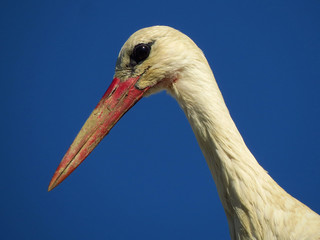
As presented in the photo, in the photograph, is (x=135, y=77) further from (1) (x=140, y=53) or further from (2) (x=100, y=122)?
(2) (x=100, y=122)

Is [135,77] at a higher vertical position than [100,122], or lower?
higher

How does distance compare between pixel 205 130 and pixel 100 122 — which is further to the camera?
pixel 100 122

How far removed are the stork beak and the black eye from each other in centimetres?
7

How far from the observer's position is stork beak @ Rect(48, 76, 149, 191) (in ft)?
3.62

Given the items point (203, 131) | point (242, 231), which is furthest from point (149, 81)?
point (242, 231)

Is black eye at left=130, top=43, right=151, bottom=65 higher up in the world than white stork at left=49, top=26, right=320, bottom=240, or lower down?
higher up

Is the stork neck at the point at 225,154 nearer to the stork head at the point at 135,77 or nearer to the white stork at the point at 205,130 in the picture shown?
the white stork at the point at 205,130

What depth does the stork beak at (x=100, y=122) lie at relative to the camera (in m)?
1.10

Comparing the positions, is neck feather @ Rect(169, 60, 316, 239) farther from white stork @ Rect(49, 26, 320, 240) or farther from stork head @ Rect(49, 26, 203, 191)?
stork head @ Rect(49, 26, 203, 191)

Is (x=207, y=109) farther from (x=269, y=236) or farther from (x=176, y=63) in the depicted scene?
(x=269, y=236)

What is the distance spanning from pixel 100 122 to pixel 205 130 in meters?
0.37

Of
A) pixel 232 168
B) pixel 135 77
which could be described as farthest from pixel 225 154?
pixel 135 77

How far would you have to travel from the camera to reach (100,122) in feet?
3.74

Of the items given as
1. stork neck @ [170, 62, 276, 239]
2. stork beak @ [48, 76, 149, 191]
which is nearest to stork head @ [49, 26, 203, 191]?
stork beak @ [48, 76, 149, 191]
